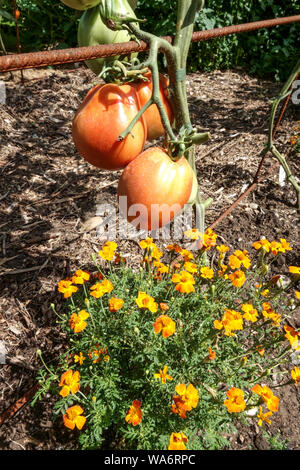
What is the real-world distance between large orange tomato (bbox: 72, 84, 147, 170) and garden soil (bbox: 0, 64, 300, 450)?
80 centimetres

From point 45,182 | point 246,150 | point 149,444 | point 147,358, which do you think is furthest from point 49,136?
point 149,444

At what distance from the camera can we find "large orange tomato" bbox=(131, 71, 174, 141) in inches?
36.5

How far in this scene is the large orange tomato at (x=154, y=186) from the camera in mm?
831

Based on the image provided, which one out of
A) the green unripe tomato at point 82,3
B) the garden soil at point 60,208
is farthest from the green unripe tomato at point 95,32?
the garden soil at point 60,208

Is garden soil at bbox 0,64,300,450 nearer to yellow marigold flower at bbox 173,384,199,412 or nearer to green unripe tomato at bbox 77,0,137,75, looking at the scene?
yellow marigold flower at bbox 173,384,199,412

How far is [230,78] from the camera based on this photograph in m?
3.77

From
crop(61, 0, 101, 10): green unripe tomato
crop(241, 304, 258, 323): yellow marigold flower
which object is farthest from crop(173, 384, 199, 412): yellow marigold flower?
crop(61, 0, 101, 10): green unripe tomato

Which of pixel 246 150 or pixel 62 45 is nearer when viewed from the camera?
pixel 246 150

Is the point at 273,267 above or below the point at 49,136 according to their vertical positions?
below

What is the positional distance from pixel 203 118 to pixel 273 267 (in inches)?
64.0

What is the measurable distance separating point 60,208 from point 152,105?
Result: 3.79 ft

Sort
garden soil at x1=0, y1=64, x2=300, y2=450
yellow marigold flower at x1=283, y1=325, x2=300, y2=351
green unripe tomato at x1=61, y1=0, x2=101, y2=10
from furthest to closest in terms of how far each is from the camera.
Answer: garden soil at x1=0, y1=64, x2=300, y2=450
yellow marigold flower at x1=283, y1=325, x2=300, y2=351
green unripe tomato at x1=61, y1=0, x2=101, y2=10

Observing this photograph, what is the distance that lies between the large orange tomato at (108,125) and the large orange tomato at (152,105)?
0.06m

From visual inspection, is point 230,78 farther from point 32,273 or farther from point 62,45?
point 32,273
